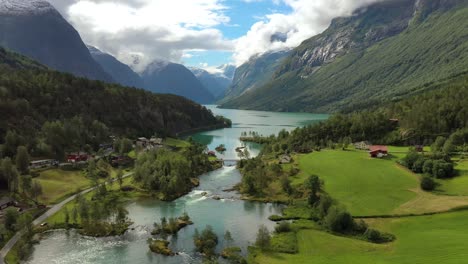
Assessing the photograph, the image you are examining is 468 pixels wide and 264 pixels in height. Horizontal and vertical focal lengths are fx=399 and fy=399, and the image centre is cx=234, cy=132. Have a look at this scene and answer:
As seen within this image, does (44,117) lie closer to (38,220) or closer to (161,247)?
(38,220)

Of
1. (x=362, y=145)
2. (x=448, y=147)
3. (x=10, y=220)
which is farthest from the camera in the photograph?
(x=362, y=145)

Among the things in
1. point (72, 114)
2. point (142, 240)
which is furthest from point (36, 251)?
point (72, 114)

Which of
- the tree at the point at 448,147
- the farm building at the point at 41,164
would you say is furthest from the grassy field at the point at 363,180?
the farm building at the point at 41,164

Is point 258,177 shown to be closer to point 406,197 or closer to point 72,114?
point 406,197

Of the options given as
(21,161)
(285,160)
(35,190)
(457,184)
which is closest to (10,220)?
(35,190)

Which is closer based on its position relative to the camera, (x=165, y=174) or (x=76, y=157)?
(x=165, y=174)

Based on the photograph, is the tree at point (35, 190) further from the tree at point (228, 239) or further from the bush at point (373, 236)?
the bush at point (373, 236)
